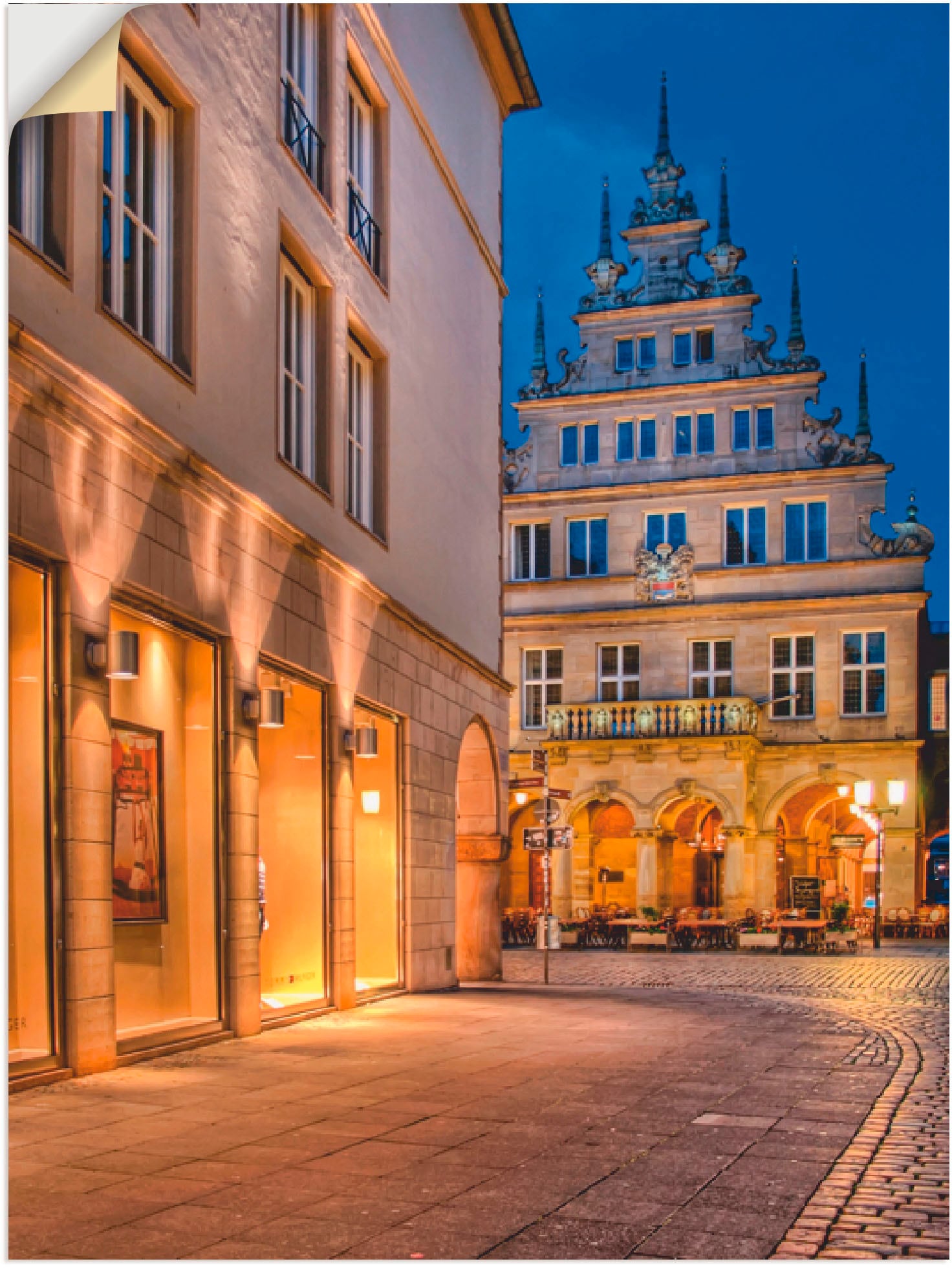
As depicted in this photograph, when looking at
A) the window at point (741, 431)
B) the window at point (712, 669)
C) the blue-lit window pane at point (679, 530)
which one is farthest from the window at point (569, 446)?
the window at point (712, 669)

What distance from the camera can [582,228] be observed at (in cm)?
5112

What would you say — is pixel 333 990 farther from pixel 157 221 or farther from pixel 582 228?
pixel 582 228

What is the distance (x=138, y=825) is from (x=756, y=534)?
110ft

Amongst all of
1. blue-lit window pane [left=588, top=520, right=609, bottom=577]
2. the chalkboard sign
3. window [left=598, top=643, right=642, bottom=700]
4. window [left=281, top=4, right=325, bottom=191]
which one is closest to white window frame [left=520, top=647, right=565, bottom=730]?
window [left=598, top=643, right=642, bottom=700]

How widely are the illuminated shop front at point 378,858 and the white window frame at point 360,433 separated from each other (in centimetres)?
239

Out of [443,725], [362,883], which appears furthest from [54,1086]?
[443,725]

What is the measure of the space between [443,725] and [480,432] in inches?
224

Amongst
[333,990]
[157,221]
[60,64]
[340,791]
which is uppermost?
[157,221]

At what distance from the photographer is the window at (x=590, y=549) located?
44.1 metres

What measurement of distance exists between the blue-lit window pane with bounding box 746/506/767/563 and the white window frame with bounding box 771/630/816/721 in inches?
89.8

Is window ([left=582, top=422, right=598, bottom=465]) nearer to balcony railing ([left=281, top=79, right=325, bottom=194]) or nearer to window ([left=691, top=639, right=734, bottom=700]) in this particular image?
window ([left=691, top=639, right=734, bottom=700])

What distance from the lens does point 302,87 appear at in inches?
605

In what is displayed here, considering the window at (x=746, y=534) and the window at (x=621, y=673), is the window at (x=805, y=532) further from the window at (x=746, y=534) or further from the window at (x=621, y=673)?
the window at (x=621, y=673)

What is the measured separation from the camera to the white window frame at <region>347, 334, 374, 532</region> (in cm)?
1719
